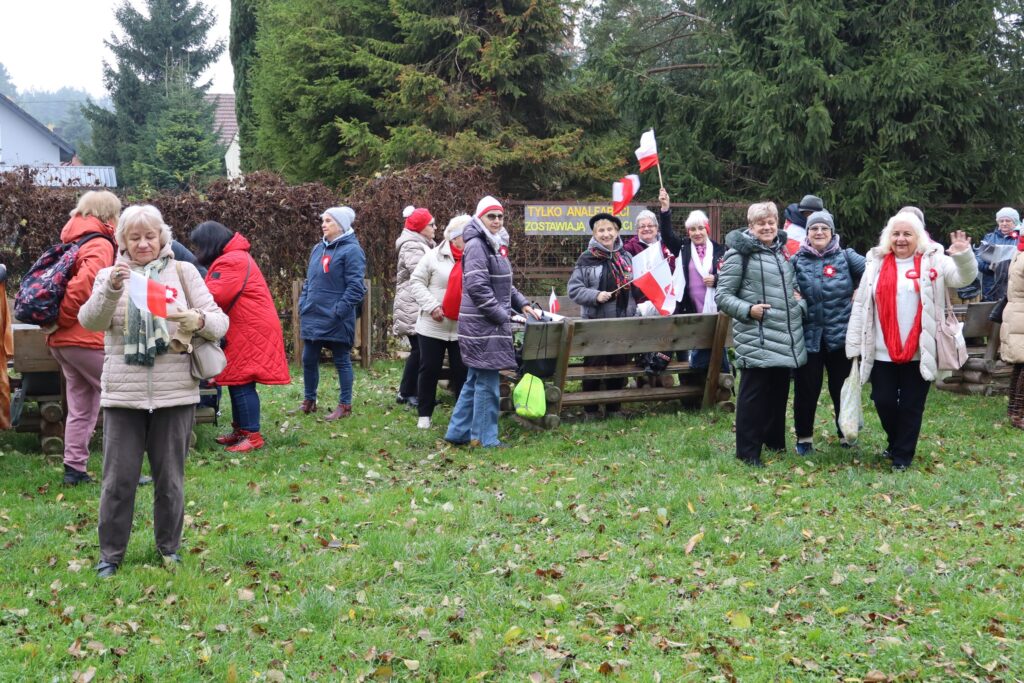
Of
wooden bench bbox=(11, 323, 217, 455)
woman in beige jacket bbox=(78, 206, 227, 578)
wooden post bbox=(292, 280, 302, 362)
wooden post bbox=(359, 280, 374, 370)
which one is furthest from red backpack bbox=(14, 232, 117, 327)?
wooden post bbox=(292, 280, 302, 362)

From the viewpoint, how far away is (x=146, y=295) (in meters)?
5.03

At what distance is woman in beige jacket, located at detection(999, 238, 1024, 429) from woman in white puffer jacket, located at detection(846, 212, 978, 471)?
203 centimetres

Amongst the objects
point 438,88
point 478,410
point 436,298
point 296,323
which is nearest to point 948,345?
point 478,410

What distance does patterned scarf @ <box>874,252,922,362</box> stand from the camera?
24.7 ft

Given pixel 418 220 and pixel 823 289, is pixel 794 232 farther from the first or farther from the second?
pixel 418 220

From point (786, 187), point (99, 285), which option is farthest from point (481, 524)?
point (786, 187)

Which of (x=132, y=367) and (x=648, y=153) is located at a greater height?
(x=648, y=153)

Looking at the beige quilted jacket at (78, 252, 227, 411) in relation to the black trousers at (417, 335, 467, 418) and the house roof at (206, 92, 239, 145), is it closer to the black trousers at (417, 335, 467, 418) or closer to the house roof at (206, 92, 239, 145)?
the black trousers at (417, 335, 467, 418)

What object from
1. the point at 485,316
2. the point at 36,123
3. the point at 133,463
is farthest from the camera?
the point at 36,123

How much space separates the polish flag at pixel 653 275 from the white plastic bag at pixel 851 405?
2.15 m

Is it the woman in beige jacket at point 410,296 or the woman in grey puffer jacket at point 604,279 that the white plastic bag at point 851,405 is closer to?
the woman in grey puffer jacket at point 604,279

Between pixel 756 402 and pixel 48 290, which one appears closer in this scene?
pixel 48 290

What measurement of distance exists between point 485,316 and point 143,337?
11.9 feet

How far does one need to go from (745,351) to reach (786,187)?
1288 cm
